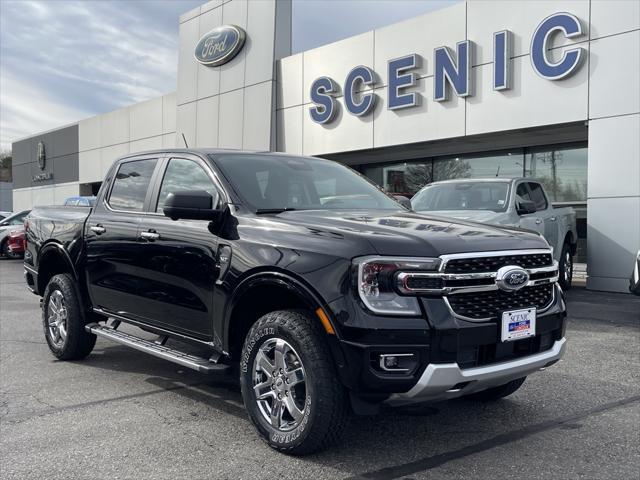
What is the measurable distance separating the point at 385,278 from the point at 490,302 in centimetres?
64

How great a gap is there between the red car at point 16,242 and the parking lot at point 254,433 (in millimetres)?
13491

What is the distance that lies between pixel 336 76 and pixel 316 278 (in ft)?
46.4

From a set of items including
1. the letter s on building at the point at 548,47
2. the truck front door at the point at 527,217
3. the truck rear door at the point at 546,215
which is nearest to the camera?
the truck front door at the point at 527,217

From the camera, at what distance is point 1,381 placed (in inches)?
215

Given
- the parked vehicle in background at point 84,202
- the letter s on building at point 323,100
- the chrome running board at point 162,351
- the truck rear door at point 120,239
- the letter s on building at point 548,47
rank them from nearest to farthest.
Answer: the chrome running board at point 162,351 < the truck rear door at point 120,239 < the parked vehicle in background at point 84,202 < the letter s on building at point 548,47 < the letter s on building at point 323,100

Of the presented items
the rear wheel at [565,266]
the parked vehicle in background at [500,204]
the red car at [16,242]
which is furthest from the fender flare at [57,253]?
the red car at [16,242]

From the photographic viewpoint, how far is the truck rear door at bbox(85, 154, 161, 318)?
5.06m

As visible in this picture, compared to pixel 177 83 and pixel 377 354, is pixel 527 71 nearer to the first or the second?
pixel 377 354

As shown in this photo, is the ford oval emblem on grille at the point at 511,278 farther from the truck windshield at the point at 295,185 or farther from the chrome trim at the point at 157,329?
the chrome trim at the point at 157,329

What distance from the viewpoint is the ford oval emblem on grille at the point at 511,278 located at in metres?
3.56

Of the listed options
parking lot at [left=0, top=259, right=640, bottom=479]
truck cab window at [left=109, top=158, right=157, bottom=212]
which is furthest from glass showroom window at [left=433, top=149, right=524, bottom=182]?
truck cab window at [left=109, top=158, right=157, bottom=212]

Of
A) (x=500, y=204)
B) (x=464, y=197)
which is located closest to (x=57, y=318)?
(x=464, y=197)

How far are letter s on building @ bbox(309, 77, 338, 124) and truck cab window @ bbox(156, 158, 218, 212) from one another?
1229 cm

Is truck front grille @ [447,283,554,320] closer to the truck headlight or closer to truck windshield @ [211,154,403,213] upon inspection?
the truck headlight
